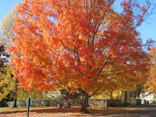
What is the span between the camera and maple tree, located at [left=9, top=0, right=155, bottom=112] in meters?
13.7

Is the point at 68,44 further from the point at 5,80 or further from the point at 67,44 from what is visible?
the point at 5,80

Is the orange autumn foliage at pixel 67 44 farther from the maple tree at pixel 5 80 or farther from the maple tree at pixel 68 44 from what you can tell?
the maple tree at pixel 5 80

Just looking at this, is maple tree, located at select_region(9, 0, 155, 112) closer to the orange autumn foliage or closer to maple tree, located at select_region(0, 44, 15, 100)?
the orange autumn foliage

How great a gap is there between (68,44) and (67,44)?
0.09 meters

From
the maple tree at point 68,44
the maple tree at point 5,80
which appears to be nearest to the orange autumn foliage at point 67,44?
the maple tree at point 68,44

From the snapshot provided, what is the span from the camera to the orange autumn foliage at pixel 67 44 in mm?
13742

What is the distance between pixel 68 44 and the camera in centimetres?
1431

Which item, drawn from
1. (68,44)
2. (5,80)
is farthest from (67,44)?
(5,80)

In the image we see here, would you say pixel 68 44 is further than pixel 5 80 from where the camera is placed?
No

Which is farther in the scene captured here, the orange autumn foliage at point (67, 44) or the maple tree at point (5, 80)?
the maple tree at point (5, 80)

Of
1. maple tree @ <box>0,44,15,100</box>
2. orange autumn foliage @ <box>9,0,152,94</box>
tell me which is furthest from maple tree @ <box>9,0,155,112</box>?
maple tree @ <box>0,44,15,100</box>

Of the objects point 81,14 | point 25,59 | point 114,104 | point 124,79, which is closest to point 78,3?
point 81,14

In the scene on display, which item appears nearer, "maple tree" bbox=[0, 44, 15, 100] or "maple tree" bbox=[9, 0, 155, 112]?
"maple tree" bbox=[9, 0, 155, 112]

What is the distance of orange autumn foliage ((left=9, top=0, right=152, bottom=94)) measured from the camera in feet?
45.1
